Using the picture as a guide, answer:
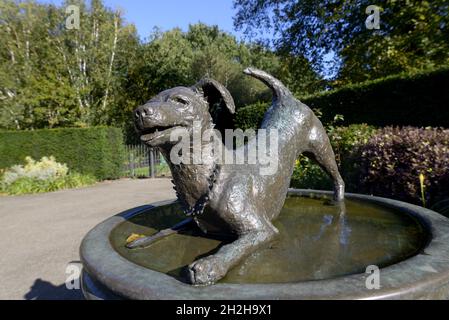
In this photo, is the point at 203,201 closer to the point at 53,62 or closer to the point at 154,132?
the point at 154,132

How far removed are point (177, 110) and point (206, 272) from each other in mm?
870

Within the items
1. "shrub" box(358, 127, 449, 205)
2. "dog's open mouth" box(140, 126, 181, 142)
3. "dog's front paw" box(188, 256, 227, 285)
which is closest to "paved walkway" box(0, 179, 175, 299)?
"dog's open mouth" box(140, 126, 181, 142)

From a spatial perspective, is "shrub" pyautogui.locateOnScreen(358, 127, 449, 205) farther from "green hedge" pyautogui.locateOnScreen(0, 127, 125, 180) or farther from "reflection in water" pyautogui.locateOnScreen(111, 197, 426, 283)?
"green hedge" pyautogui.locateOnScreen(0, 127, 125, 180)

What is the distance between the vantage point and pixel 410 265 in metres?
1.38

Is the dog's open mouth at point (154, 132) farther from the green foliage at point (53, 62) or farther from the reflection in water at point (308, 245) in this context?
the green foliage at point (53, 62)

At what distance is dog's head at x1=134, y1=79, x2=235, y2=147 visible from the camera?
1643 mm

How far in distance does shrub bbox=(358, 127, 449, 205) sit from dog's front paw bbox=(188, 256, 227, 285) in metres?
4.36

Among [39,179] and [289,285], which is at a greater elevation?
[289,285]

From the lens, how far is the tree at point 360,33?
373 inches

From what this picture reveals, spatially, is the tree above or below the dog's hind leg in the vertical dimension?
above

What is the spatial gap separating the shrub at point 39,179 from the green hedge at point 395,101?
33.3ft

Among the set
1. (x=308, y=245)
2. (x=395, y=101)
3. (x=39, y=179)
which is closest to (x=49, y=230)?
(x=308, y=245)

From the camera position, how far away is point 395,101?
9281 millimetres

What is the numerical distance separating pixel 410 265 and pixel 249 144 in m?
1.20
